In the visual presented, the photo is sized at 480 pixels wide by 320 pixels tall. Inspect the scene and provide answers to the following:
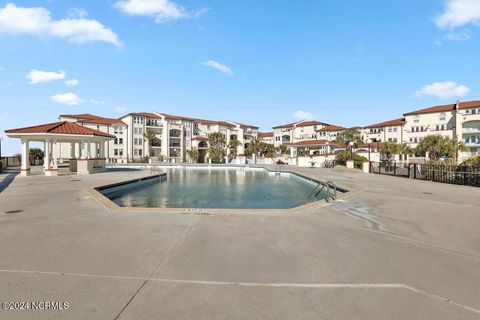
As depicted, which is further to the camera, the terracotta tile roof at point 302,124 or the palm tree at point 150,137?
the terracotta tile roof at point 302,124

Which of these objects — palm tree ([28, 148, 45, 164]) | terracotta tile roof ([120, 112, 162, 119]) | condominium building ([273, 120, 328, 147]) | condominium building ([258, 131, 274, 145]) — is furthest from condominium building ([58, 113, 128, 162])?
condominium building ([258, 131, 274, 145])

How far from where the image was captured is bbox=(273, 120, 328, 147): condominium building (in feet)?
263

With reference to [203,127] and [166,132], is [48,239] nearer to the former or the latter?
[166,132]

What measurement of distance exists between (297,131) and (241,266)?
269 feet

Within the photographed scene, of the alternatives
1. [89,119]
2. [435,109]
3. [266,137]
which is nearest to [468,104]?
[435,109]

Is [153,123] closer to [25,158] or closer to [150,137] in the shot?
[150,137]

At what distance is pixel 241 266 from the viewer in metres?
4.37

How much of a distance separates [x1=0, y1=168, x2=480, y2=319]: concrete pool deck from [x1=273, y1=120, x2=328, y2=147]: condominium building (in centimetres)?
7488

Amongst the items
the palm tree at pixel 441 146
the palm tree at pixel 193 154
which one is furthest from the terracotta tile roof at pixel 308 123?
the palm tree at pixel 441 146

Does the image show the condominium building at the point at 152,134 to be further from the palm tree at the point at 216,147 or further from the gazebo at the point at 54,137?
the gazebo at the point at 54,137

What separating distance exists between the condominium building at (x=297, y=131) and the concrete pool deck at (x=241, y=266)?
74885mm

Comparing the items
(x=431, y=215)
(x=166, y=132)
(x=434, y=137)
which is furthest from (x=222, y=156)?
(x=431, y=215)

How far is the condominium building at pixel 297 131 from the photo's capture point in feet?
263

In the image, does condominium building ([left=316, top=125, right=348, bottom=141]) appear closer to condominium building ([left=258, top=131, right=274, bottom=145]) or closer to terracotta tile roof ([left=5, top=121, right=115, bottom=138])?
condominium building ([left=258, top=131, right=274, bottom=145])
